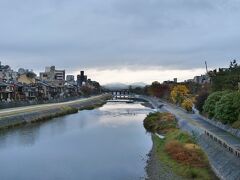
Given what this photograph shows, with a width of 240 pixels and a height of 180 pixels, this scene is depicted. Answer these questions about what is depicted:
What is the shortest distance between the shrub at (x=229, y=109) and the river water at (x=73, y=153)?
28.4ft

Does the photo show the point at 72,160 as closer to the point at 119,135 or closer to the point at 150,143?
the point at 150,143

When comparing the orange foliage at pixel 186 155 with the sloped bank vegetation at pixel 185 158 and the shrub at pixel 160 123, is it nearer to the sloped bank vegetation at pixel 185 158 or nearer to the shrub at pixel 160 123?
the sloped bank vegetation at pixel 185 158

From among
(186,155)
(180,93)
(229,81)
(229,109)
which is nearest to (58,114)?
(180,93)

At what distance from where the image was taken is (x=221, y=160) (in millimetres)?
27781

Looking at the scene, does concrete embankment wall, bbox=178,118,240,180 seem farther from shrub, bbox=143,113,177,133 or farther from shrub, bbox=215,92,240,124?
shrub, bbox=143,113,177,133

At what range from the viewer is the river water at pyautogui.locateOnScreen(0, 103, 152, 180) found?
31375 mm

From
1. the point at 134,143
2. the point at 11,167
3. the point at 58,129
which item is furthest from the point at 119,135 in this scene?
the point at 11,167

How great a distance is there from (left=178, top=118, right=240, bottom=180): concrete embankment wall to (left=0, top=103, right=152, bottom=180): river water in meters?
5.34

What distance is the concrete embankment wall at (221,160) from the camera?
24239 mm

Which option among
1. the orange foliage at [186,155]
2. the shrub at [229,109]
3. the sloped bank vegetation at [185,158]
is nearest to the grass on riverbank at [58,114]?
the shrub at [229,109]

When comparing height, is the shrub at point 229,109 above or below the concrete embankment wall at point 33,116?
above

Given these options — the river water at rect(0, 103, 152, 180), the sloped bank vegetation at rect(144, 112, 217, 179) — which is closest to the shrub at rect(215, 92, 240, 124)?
the sloped bank vegetation at rect(144, 112, 217, 179)

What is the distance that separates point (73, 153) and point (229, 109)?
1726cm

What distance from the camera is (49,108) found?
296 ft
